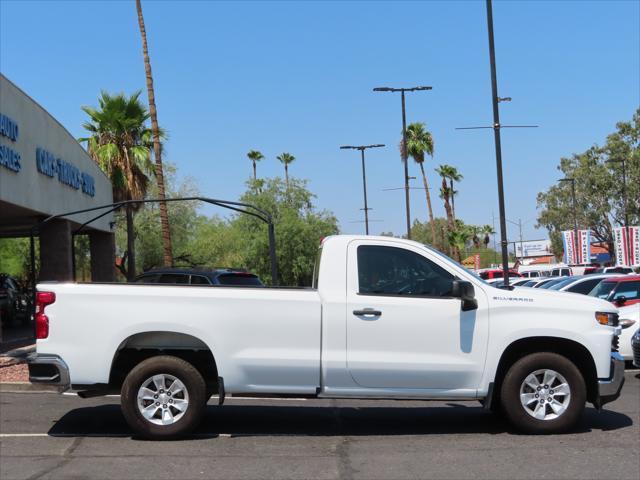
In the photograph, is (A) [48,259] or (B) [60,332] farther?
(A) [48,259]

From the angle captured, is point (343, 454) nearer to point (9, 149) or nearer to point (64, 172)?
point (9, 149)

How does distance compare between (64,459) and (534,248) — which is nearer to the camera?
(64,459)

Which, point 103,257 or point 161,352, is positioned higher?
point 103,257

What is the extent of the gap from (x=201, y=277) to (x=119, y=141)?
1452 cm

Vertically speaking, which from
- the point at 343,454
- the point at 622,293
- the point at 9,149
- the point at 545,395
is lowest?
the point at 343,454

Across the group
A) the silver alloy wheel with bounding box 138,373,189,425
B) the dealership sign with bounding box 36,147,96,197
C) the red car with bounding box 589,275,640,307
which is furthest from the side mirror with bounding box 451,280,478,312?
the dealership sign with bounding box 36,147,96,197

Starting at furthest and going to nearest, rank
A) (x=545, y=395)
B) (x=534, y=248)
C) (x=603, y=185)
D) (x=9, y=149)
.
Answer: (x=534, y=248) < (x=603, y=185) < (x=9, y=149) < (x=545, y=395)

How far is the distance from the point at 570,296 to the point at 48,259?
1603 centimetres

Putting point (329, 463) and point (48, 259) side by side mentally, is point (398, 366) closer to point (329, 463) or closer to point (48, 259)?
point (329, 463)

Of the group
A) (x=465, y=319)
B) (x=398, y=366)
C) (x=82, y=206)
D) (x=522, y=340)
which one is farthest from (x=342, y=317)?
(x=82, y=206)

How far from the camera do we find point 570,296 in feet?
24.7

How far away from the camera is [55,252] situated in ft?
66.4

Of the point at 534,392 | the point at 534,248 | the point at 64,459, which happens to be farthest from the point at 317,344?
the point at 534,248

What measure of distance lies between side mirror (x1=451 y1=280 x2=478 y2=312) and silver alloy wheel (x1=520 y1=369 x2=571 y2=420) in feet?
3.07
